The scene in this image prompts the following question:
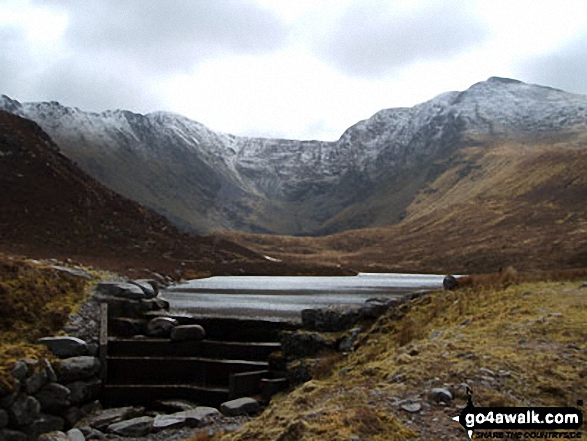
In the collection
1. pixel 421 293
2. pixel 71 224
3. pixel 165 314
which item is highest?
pixel 71 224

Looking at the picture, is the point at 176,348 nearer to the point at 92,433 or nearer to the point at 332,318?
the point at 92,433

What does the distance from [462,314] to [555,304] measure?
2.88m

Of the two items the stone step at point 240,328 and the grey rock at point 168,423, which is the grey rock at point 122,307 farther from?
the grey rock at point 168,423

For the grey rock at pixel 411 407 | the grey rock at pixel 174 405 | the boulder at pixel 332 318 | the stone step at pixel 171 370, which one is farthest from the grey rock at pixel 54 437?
the grey rock at pixel 411 407

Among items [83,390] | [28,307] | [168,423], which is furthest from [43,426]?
[28,307]

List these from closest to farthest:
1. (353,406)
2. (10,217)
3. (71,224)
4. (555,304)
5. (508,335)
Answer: (353,406) → (508,335) → (555,304) → (10,217) → (71,224)

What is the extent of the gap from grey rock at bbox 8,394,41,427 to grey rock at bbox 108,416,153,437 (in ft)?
8.60

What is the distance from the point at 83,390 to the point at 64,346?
2.09 metres

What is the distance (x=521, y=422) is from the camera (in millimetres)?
8734

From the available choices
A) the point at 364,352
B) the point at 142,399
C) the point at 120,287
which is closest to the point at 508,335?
the point at 364,352

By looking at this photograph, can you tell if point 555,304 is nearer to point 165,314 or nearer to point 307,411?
point 307,411

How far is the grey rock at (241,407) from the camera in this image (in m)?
19.1

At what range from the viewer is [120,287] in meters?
31.5

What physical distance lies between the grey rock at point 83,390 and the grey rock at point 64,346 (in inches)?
53.9
